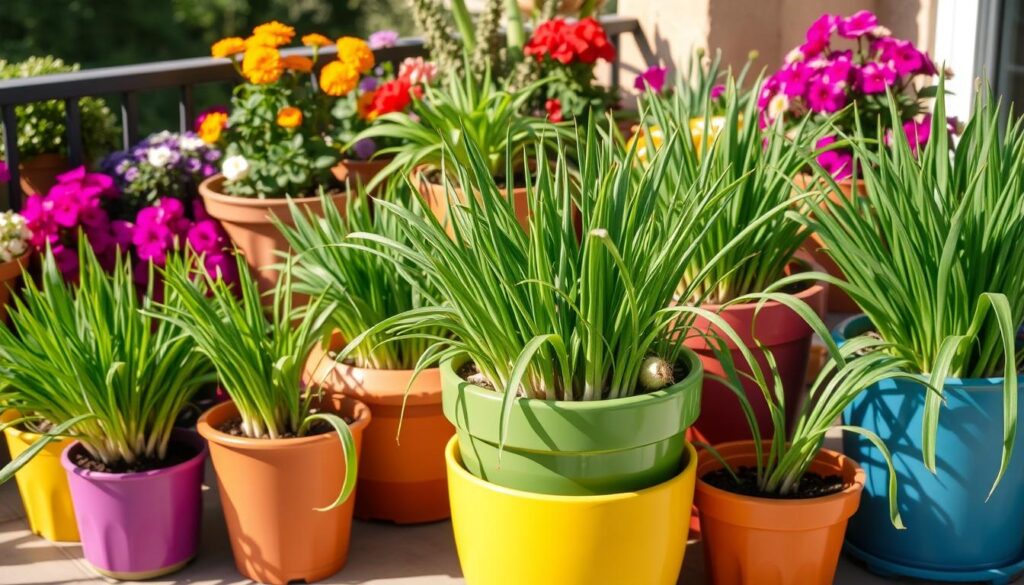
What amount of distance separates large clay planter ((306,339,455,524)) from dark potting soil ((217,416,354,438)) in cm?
8

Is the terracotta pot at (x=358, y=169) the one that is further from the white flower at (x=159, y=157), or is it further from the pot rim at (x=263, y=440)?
the pot rim at (x=263, y=440)

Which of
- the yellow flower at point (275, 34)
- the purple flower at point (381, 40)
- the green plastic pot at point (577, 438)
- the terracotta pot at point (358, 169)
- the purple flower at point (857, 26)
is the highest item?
the yellow flower at point (275, 34)

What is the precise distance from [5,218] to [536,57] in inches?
57.2

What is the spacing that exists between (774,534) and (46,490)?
139 centimetres

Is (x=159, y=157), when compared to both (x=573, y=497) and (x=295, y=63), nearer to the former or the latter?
(x=295, y=63)

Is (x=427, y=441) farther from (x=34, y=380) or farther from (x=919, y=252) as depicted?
(x=919, y=252)

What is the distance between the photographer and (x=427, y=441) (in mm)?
2471

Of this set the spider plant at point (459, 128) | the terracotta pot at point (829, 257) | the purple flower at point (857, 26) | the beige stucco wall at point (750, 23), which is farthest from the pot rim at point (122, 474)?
the beige stucco wall at point (750, 23)

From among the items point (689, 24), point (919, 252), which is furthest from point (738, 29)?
point (919, 252)

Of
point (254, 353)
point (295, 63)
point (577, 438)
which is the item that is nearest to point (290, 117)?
point (295, 63)

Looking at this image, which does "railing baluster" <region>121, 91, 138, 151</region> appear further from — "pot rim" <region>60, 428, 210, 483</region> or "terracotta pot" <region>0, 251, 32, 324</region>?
"pot rim" <region>60, 428, 210, 483</region>

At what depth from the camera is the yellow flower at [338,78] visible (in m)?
3.17

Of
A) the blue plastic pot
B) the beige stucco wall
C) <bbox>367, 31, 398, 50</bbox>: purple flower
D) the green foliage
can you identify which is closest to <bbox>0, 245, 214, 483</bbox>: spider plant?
the green foliage

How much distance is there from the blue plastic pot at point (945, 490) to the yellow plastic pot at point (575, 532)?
15.4 inches
